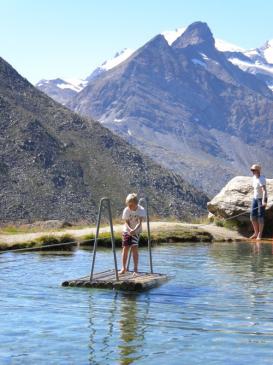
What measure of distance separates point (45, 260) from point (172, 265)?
3.83 meters

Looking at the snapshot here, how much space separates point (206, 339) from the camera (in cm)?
1082

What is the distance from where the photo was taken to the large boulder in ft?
99.4

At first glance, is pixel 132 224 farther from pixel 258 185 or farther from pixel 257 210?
pixel 257 210

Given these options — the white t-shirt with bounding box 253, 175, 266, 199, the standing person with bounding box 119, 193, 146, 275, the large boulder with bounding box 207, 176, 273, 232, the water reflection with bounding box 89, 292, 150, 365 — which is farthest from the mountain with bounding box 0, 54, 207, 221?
the water reflection with bounding box 89, 292, 150, 365

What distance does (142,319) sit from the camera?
1238 centimetres

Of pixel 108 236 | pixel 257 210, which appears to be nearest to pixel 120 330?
pixel 108 236

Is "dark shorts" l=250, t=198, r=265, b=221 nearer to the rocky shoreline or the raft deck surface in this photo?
the rocky shoreline

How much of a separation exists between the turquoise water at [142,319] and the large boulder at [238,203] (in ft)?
35.0

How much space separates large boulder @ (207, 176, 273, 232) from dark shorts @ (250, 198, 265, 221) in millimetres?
3603

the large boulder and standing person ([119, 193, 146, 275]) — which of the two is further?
the large boulder

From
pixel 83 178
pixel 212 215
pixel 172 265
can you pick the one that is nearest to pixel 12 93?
pixel 83 178

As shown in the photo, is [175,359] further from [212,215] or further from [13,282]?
[212,215]

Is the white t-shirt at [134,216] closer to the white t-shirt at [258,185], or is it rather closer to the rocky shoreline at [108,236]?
the rocky shoreline at [108,236]

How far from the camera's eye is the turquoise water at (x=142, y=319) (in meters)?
9.98
